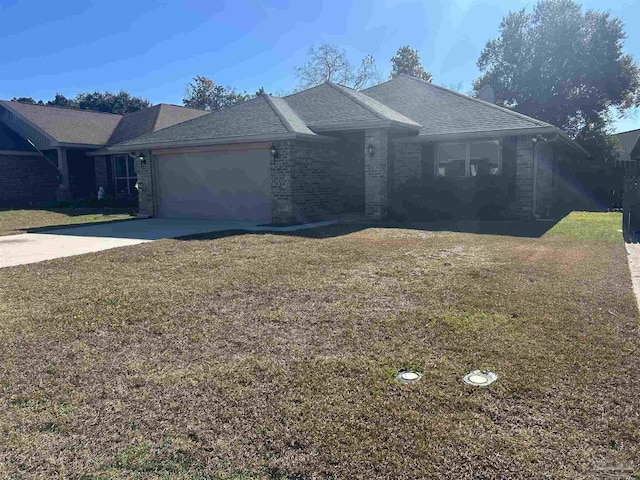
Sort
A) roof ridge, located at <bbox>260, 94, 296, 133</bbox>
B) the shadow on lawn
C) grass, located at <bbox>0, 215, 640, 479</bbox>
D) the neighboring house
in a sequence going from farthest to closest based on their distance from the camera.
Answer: the neighboring house → roof ridge, located at <bbox>260, 94, 296, 133</bbox> → the shadow on lawn → grass, located at <bbox>0, 215, 640, 479</bbox>

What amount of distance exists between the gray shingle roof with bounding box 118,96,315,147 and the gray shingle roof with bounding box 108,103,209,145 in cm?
780

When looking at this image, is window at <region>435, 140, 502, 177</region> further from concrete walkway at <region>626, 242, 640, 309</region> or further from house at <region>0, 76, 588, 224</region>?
concrete walkway at <region>626, 242, 640, 309</region>

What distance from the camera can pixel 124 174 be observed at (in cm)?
2397

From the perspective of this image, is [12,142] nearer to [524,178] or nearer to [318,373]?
[524,178]

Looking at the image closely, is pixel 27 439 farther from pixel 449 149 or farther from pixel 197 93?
pixel 197 93

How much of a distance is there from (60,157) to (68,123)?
259 cm

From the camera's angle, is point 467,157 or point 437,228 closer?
→ point 437,228

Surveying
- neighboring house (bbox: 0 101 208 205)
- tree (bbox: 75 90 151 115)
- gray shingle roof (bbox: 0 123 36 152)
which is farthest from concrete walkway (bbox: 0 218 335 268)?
tree (bbox: 75 90 151 115)

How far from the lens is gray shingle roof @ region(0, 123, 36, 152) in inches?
886

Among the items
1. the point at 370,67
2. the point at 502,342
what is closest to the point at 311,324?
the point at 502,342

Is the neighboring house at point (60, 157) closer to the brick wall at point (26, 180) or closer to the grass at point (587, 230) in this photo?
the brick wall at point (26, 180)

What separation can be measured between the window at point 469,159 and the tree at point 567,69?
1474cm

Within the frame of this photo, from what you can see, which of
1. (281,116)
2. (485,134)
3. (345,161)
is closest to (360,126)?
(281,116)

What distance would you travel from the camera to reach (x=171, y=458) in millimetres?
2627
